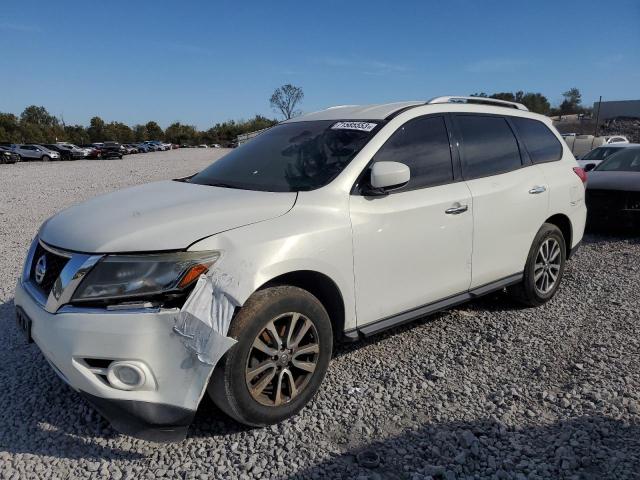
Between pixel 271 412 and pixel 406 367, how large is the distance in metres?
1.16

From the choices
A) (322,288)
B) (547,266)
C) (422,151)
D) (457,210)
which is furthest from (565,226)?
(322,288)

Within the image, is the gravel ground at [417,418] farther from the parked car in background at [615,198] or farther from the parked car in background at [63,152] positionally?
the parked car in background at [63,152]

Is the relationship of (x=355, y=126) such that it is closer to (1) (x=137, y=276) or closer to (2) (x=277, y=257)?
(2) (x=277, y=257)

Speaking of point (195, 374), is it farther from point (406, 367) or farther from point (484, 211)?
point (484, 211)

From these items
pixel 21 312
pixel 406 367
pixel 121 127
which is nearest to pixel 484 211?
pixel 406 367

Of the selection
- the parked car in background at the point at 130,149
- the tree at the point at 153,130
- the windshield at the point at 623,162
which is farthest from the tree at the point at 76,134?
the windshield at the point at 623,162

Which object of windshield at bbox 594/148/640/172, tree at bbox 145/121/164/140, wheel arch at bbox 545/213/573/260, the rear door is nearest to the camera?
the rear door

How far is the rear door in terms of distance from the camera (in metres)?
3.83

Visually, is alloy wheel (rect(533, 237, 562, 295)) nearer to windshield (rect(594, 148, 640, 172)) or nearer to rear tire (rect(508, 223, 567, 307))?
rear tire (rect(508, 223, 567, 307))

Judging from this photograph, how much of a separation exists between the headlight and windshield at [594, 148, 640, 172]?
806cm

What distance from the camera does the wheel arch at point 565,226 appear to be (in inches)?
185

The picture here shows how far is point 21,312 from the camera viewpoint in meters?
2.83

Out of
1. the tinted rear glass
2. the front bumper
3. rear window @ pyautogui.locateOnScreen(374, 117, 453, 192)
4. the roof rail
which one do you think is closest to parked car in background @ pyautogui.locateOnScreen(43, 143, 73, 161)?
the roof rail

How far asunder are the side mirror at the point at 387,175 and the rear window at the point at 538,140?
1979mm
